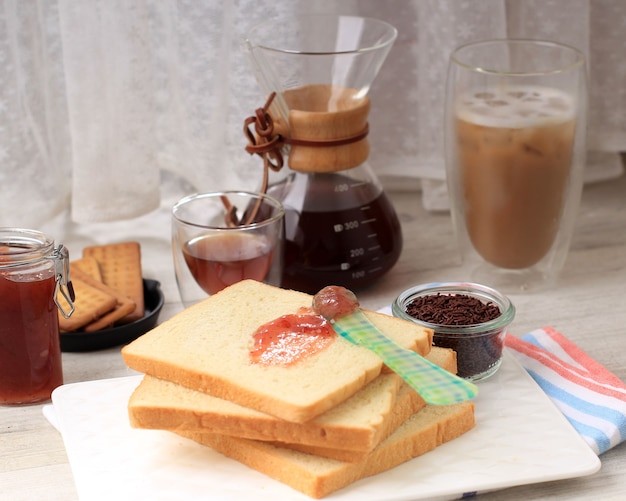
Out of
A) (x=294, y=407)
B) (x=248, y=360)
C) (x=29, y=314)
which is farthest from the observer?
(x=29, y=314)

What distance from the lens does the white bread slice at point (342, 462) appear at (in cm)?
95

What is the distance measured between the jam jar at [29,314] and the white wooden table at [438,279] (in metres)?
0.04

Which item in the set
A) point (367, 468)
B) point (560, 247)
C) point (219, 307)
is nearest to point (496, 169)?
point (560, 247)

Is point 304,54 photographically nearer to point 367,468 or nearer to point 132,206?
point 132,206

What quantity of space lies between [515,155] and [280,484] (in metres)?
0.66

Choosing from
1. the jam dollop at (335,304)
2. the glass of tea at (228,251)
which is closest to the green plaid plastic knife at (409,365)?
the jam dollop at (335,304)

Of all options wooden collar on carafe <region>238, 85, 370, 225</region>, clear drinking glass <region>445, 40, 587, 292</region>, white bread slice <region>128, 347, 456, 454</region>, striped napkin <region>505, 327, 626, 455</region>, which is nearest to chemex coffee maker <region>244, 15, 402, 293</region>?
wooden collar on carafe <region>238, 85, 370, 225</region>

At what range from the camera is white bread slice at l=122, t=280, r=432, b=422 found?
97 cm

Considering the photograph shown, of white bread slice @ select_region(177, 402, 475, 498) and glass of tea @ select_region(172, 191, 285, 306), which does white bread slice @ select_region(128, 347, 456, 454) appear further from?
glass of tea @ select_region(172, 191, 285, 306)

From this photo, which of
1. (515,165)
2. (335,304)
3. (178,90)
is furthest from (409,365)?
(178,90)

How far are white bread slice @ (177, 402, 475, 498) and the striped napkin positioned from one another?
0.45ft

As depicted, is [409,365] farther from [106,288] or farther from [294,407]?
[106,288]

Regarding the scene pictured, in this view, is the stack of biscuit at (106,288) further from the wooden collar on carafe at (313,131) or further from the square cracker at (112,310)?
the wooden collar on carafe at (313,131)

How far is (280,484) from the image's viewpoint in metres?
0.98
